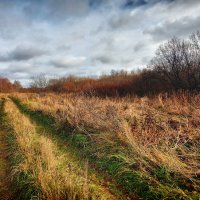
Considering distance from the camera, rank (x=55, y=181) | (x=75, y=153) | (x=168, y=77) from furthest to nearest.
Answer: (x=168, y=77), (x=75, y=153), (x=55, y=181)

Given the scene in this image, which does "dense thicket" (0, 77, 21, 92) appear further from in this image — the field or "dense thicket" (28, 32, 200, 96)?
the field

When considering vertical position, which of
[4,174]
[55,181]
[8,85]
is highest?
[8,85]

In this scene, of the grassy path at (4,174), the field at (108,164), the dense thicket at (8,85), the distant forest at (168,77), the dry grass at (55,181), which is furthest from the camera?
the dense thicket at (8,85)

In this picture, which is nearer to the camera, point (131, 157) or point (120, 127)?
point (131, 157)

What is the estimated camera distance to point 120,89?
102 ft

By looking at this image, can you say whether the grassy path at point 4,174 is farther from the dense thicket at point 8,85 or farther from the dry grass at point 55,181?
the dense thicket at point 8,85

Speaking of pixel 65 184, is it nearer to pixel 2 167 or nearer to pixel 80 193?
pixel 80 193

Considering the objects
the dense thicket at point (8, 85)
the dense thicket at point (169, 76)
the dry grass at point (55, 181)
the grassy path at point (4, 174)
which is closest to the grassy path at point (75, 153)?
the dry grass at point (55, 181)

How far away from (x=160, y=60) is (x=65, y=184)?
1061 inches

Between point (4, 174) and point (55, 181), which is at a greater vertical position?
point (55, 181)

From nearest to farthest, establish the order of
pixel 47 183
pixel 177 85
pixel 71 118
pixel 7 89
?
pixel 47 183 → pixel 71 118 → pixel 177 85 → pixel 7 89

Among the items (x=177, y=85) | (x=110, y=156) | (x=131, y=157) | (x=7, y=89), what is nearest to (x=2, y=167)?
(x=110, y=156)

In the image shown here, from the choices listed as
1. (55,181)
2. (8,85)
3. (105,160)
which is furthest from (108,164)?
(8,85)

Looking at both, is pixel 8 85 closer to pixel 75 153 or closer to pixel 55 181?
pixel 75 153
